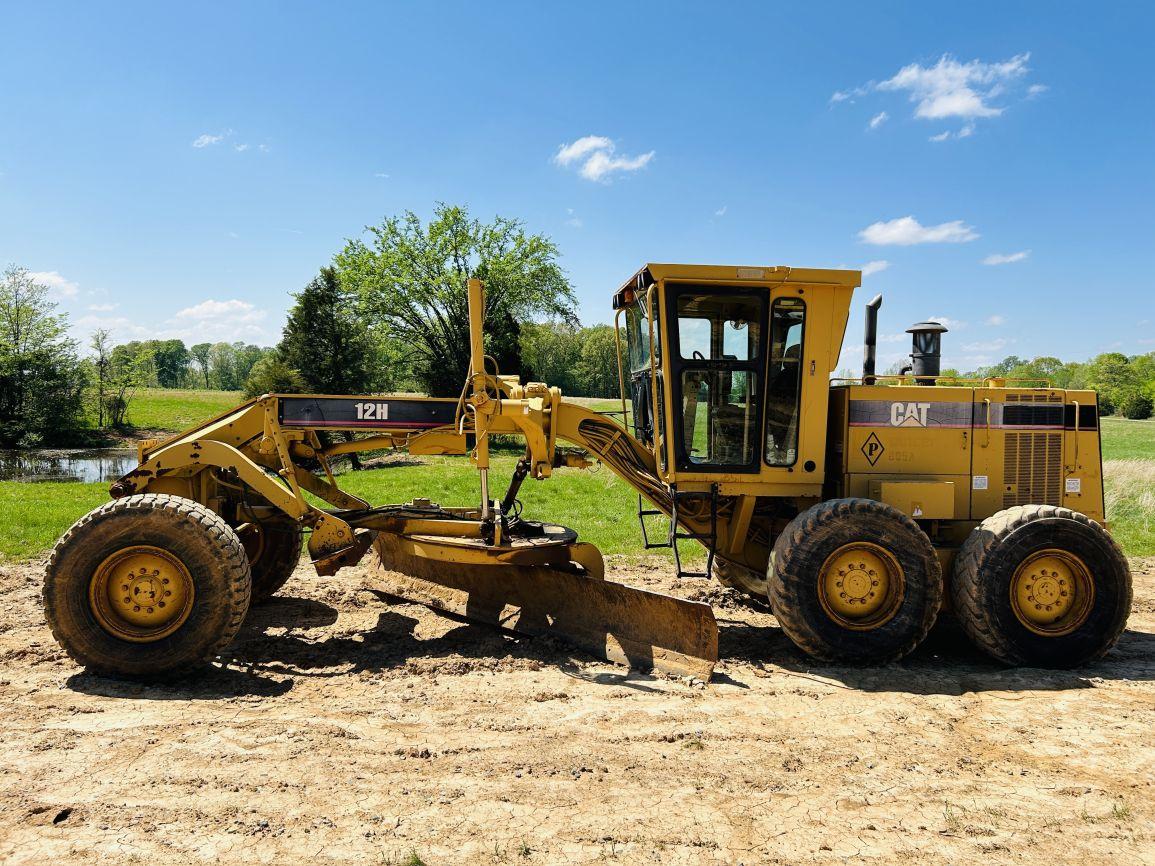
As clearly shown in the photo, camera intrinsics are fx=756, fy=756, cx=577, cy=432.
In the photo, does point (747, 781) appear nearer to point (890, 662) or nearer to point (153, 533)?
point (890, 662)

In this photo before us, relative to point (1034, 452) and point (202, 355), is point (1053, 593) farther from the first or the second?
point (202, 355)

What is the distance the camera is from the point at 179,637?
5.23 metres

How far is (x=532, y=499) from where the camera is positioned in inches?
582

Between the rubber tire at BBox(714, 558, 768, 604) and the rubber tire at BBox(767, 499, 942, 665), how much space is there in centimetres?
125

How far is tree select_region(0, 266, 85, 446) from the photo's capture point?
111 ft

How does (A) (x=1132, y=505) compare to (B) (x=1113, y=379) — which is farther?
(B) (x=1113, y=379)

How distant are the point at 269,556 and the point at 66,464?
27.2m

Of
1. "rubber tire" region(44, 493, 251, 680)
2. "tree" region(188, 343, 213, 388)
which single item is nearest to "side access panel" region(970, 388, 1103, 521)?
"rubber tire" region(44, 493, 251, 680)

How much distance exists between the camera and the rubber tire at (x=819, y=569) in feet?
18.4

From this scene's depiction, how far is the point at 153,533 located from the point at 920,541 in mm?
5556

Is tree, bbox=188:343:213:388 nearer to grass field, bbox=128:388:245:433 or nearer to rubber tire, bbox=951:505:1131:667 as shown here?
grass field, bbox=128:388:245:433

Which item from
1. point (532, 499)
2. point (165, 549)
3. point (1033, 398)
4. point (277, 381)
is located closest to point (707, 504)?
point (1033, 398)

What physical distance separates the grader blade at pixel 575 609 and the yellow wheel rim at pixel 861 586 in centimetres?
98

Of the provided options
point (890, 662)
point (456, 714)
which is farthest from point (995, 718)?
point (456, 714)
